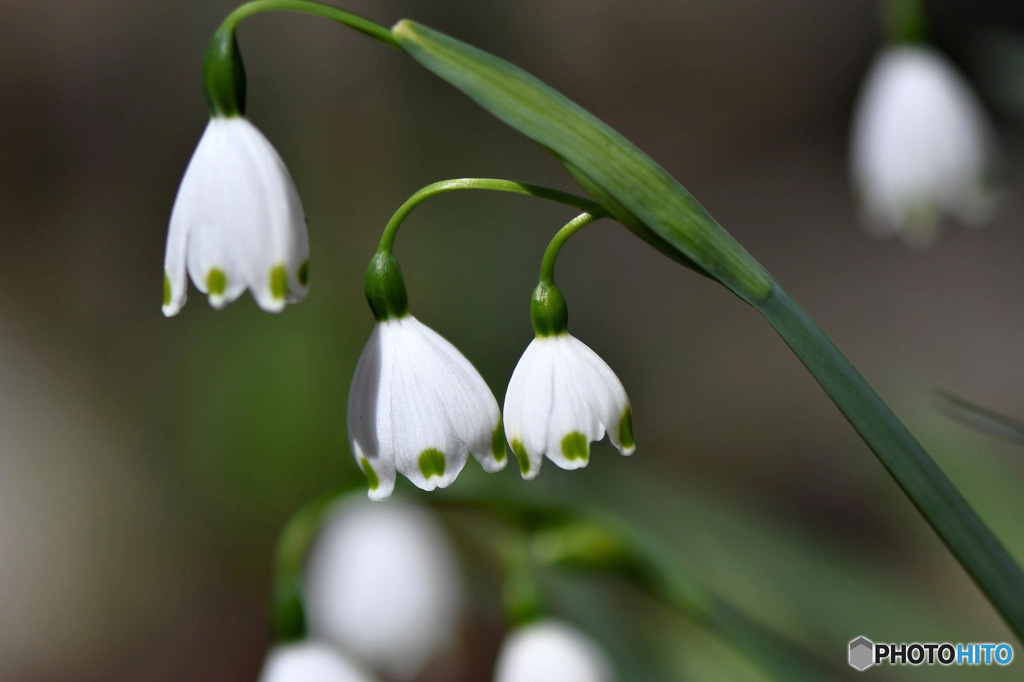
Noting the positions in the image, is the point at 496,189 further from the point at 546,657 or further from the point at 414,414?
the point at 546,657

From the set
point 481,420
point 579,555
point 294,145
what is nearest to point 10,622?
point 294,145

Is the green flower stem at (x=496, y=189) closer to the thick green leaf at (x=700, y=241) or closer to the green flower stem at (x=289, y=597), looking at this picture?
the thick green leaf at (x=700, y=241)

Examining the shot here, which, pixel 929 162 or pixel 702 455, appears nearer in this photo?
pixel 929 162

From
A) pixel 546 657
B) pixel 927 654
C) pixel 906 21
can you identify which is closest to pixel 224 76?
pixel 546 657

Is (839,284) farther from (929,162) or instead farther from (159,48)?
(159,48)

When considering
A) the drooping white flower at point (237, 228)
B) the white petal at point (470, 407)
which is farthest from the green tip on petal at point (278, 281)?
the white petal at point (470, 407)

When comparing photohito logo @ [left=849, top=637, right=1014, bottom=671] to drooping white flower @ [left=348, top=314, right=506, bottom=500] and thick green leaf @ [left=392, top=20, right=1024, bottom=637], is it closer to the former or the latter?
thick green leaf @ [left=392, top=20, right=1024, bottom=637]
